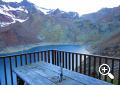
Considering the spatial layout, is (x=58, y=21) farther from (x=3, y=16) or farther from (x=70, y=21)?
(x=3, y=16)

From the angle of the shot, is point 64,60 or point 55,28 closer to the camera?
point 64,60

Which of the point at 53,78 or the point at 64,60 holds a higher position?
the point at 53,78

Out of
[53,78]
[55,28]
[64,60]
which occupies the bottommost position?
[64,60]

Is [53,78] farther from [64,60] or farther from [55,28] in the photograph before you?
[55,28]

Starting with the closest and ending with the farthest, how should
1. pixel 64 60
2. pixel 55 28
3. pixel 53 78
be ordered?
1. pixel 53 78
2. pixel 64 60
3. pixel 55 28

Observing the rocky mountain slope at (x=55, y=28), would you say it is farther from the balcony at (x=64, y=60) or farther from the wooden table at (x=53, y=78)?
the wooden table at (x=53, y=78)

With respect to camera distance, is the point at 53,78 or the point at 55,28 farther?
the point at 55,28

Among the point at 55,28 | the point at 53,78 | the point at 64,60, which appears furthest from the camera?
the point at 55,28

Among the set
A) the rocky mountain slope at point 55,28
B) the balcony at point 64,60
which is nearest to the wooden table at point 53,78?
the balcony at point 64,60

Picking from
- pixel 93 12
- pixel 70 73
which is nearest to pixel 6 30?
pixel 93 12

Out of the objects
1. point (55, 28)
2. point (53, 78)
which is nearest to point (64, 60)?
point (53, 78)

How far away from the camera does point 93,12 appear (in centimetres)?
5172

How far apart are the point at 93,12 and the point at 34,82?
5237 centimetres

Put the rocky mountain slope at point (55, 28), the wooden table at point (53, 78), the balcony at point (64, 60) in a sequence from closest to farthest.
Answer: the wooden table at point (53, 78) < the balcony at point (64, 60) < the rocky mountain slope at point (55, 28)
